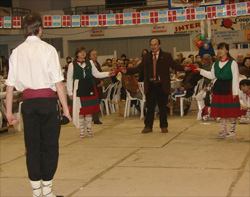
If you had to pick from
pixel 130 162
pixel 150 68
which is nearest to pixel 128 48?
pixel 150 68

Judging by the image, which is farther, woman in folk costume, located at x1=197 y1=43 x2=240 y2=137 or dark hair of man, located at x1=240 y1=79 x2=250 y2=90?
dark hair of man, located at x1=240 y1=79 x2=250 y2=90

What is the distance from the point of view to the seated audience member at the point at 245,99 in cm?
885

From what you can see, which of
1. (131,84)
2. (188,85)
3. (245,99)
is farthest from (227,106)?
(131,84)

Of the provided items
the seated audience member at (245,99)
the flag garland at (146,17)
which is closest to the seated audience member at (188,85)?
the seated audience member at (245,99)

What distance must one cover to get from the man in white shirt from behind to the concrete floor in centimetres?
91

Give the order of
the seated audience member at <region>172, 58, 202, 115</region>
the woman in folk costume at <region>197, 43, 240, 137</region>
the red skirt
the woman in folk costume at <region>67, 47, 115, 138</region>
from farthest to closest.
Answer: the seated audience member at <region>172, 58, 202, 115</region>
the woman in folk costume at <region>67, 47, 115, 138</region>
the red skirt
the woman in folk costume at <region>197, 43, 240, 137</region>

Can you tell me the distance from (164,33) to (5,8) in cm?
999

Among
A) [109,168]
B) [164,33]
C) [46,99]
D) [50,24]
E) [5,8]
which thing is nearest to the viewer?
[46,99]

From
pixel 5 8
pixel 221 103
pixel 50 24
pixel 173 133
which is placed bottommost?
pixel 173 133

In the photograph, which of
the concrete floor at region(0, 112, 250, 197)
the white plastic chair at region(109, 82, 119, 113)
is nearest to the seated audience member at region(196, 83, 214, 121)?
the concrete floor at region(0, 112, 250, 197)

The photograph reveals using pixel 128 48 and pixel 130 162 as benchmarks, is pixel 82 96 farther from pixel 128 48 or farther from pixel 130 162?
pixel 128 48

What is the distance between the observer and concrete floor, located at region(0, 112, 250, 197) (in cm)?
489

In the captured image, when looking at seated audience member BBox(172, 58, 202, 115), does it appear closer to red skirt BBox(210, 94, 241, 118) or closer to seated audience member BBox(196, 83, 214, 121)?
seated audience member BBox(196, 83, 214, 121)

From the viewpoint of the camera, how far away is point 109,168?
592 cm
